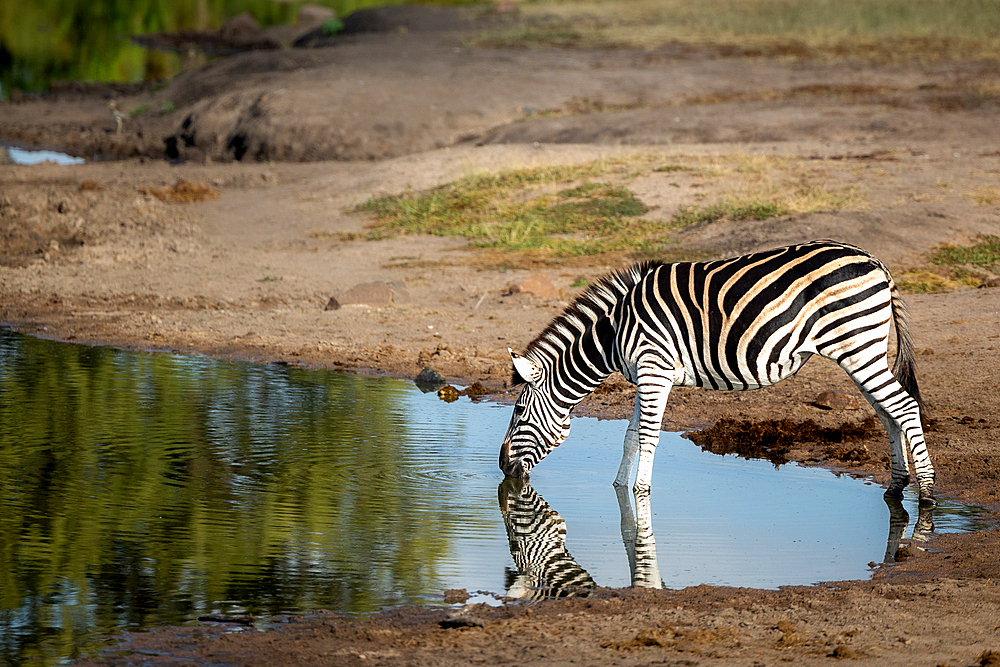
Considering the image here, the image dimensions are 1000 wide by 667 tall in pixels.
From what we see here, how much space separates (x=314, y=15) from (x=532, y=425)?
43619 millimetres

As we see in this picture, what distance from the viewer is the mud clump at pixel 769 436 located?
348 inches

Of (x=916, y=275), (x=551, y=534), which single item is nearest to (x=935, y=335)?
(x=916, y=275)

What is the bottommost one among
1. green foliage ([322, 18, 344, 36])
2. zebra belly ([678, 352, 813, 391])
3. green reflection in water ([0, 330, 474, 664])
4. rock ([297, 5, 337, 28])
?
green reflection in water ([0, 330, 474, 664])

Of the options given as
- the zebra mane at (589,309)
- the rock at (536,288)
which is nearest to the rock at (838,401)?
the zebra mane at (589,309)

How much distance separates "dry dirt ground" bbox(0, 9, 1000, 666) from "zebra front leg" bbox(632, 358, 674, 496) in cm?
155

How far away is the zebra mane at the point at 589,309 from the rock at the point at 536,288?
543 cm

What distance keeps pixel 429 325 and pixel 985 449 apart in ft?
18.8

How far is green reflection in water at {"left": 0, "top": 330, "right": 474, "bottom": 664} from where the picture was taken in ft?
19.3

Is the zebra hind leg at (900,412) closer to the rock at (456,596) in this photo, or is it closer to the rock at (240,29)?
the rock at (456,596)

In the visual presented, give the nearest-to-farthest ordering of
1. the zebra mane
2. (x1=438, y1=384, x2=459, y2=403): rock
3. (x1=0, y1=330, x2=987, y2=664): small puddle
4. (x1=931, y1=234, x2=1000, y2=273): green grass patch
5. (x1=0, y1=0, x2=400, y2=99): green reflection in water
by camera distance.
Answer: (x1=0, y1=330, x2=987, y2=664): small puddle
the zebra mane
(x1=438, y1=384, x2=459, y2=403): rock
(x1=931, y1=234, x2=1000, y2=273): green grass patch
(x1=0, y1=0, x2=400, y2=99): green reflection in water

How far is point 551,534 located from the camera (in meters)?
7.04

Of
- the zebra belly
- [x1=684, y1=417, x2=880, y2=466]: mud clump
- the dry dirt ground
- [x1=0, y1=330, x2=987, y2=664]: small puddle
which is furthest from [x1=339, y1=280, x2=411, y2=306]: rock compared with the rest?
the zebra belly

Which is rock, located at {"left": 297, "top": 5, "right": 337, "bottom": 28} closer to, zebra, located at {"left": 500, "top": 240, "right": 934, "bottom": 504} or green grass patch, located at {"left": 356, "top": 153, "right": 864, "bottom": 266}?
green grass patch, located at {"left": 356, "top": 153, "right": 864, "bottom": 266}

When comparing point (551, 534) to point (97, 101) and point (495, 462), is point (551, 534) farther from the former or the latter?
point (97, 101)
